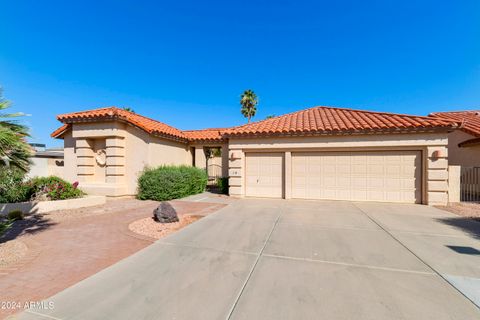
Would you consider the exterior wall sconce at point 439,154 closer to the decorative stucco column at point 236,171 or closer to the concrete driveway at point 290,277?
the concrete driveway at point 290,277

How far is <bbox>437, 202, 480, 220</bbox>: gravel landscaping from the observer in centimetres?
730

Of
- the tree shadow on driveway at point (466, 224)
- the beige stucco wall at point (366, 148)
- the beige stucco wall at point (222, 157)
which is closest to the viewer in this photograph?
the tree shadow on driveway at point (466, 224)

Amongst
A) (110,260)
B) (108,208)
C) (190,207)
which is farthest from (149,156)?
(110,260)

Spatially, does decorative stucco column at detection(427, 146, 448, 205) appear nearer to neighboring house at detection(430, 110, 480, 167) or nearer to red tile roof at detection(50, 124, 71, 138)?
neighboring house at detection(430, 110, 480, 167)

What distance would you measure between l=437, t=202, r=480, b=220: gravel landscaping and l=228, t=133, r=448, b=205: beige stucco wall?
496 mm

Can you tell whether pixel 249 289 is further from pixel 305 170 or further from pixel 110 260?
pixel 305 170

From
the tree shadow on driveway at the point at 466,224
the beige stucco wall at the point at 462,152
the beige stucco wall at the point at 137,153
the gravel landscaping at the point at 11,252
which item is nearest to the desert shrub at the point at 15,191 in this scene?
the beige stucco wall at the point at 137,153

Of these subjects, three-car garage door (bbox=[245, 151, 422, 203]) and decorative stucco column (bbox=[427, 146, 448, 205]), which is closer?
decorative stucco column (bbox=[427, 146, 448, 205])

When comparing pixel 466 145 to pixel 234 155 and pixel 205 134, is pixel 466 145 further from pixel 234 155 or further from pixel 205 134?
pixel 205 134

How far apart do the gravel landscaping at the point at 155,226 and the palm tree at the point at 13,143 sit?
2883 mm

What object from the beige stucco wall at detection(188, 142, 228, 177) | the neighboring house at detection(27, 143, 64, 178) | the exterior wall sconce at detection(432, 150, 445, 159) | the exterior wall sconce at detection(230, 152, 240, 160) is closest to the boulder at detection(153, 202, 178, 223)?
the exterior wall sconce at detection(230, 152, 240, 160)

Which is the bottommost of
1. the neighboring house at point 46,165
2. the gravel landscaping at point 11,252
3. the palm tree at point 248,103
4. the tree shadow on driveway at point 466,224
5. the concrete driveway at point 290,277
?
the gravel landscaping at point 11,252

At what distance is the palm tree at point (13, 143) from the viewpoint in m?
3.58

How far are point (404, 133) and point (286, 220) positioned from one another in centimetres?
697
